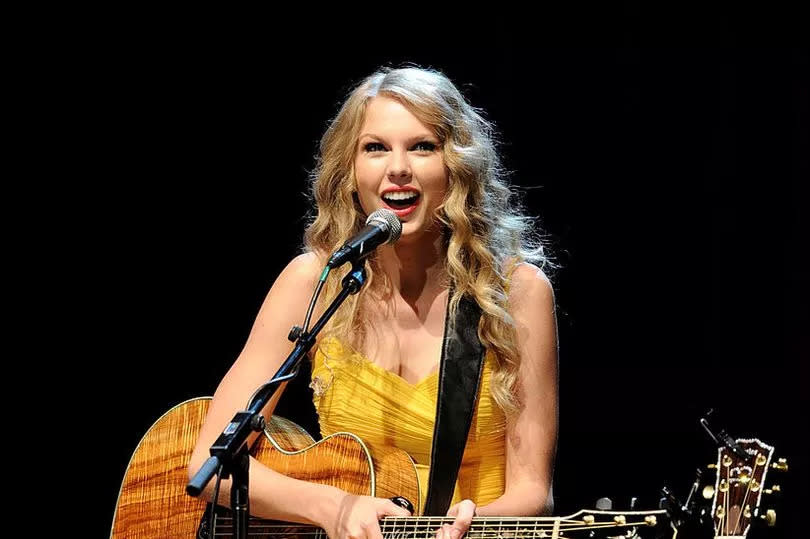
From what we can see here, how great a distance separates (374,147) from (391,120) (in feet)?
0.33

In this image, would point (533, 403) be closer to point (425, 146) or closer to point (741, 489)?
point (425, 146)

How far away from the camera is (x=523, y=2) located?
432cm

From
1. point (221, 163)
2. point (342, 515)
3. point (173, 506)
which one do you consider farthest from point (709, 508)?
point (221, 163)

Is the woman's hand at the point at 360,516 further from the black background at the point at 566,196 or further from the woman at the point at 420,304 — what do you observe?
the black background at the point at 566,196

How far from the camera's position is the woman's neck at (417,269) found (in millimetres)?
3549

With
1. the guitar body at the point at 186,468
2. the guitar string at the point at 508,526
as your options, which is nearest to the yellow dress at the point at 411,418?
the guitar body at the point at 186,468

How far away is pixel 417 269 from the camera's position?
11.7 ft

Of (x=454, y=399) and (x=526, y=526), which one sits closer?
(x=526, y=526)

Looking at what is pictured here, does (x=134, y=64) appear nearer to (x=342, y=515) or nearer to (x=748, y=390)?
(x=342, y=515)

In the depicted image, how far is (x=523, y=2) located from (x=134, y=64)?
1.61 meters

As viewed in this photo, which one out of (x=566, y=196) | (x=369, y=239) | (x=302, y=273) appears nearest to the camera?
(x=369, y=239)

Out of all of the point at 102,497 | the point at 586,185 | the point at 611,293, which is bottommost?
the point at 102,497

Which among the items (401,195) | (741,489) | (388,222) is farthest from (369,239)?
(741,489)

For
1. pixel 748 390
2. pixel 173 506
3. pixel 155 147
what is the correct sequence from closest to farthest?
pixel 173 506, pixel 748 390, pixel 155 147
